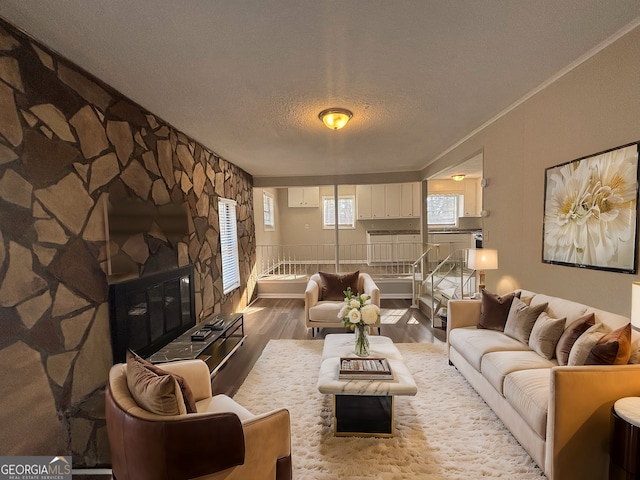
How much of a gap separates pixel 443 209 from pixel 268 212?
5.10 metres

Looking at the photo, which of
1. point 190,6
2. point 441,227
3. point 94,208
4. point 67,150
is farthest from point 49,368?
point 441,227

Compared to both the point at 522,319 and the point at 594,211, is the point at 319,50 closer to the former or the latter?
the point at 594,211

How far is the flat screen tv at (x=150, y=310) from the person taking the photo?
242 centimetres

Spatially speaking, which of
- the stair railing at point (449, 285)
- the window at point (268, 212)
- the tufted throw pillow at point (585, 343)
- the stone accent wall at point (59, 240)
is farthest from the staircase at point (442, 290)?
the window at point (268, 212)

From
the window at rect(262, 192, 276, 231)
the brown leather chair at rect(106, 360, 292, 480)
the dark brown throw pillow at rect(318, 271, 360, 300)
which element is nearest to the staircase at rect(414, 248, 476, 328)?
the dark brown throw pillow at rect(318, 271, 360, 300)

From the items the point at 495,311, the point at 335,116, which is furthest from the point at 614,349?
the point at 335,116

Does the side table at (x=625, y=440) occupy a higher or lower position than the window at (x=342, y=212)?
lower

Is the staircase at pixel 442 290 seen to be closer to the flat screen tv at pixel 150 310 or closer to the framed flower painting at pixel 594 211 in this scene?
the framed flower painting at pixel 594 211

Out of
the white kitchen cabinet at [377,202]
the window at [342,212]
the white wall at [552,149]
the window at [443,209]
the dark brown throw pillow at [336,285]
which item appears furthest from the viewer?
the window at [342,212]

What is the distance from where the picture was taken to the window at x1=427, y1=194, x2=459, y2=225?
849 cm

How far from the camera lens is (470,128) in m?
3.79

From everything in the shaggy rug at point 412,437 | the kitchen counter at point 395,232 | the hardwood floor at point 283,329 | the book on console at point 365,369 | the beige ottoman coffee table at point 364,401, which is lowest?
the hardwood floor at point 283,329

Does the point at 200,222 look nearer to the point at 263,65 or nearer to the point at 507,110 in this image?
the point at 263,65

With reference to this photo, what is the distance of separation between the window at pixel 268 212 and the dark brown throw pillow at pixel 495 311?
6.20 meters
